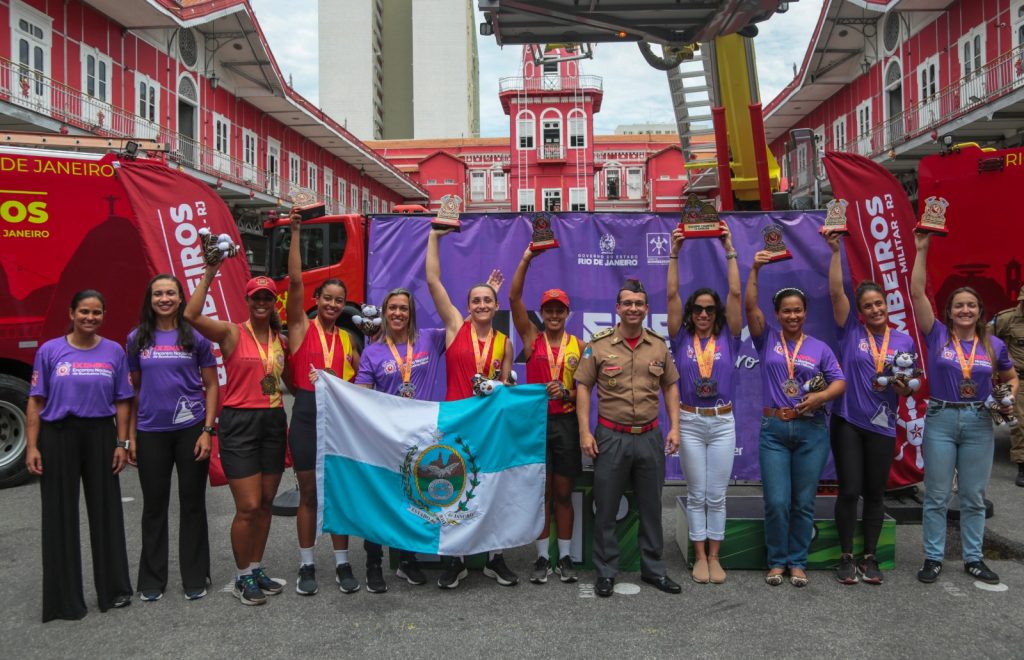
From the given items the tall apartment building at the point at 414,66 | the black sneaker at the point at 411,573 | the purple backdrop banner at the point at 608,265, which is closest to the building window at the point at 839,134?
the purple backdrop banner at the point at 608,265

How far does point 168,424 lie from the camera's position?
165 inches

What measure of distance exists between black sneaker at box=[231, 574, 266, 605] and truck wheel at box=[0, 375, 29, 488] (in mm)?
3965

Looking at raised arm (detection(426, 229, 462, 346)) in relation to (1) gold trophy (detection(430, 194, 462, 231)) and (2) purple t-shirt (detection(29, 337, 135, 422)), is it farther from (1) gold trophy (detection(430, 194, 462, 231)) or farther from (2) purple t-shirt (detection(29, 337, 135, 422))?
(2) purple t-shirt (detection(29, 337, 135, 422))

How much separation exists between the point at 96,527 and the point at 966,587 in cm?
514

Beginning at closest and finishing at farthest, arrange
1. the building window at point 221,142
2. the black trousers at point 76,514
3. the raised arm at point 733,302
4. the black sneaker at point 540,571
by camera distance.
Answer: the black trousers at point 76,514 → the black sneaker at point 540,571 → the raised arm at point 733,302 → the building window at point 221,142

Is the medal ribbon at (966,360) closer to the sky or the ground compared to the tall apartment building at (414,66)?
closer to the ground

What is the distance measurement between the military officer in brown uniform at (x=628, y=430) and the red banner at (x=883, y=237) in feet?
8.10

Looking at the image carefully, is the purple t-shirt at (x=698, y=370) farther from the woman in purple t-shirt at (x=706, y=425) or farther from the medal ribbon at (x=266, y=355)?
the medal ribbon at (x=266, y=355)

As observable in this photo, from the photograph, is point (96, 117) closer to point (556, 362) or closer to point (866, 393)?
point (556, 362)

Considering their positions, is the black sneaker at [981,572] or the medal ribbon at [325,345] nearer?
the black sneaker at [981,572]

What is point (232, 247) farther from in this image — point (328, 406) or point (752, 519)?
point (752, 519)

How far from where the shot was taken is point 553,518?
15.5ft

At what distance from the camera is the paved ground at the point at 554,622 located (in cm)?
365

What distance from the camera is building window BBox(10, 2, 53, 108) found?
15000 millimetres
